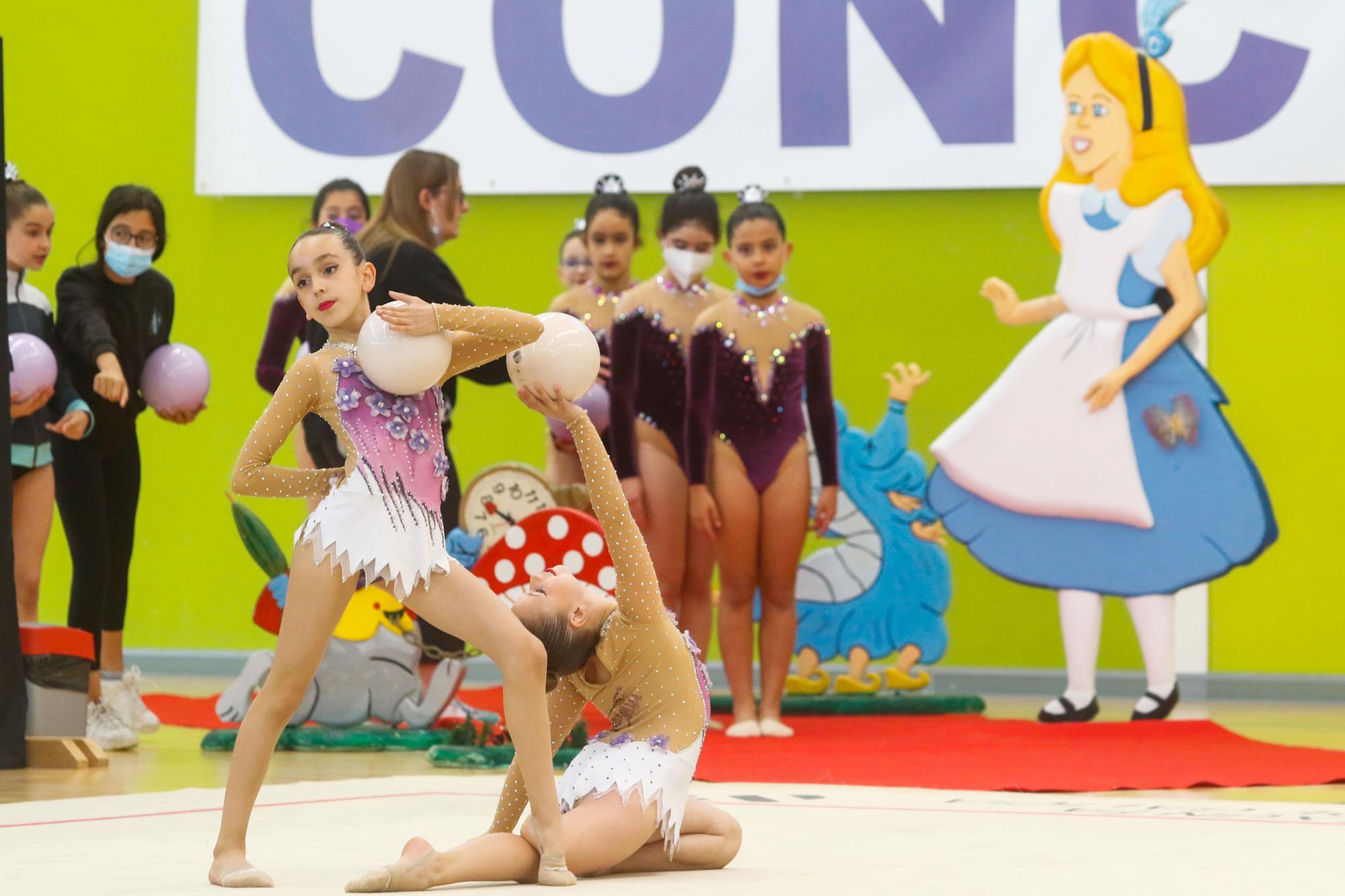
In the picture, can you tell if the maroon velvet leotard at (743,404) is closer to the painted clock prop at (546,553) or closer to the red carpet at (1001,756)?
the painted clock prop at (546,553)

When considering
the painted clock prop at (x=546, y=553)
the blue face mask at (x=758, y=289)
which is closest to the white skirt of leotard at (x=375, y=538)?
the painted clock prop at (x=546, y=553)

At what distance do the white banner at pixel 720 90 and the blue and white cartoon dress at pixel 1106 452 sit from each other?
1172mm

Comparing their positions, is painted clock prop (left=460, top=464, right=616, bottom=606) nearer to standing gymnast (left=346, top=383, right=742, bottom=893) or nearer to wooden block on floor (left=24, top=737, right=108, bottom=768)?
wooden block on floor (left=24, top=737, right=108, bottom=768)

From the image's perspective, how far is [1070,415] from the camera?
5859 millimetres

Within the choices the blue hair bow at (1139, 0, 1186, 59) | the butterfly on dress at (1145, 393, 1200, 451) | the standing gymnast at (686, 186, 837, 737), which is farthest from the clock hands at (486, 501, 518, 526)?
the blue hair bow at (1139, 0, 1186, 59)

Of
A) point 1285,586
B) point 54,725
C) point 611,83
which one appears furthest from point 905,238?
point 54,725

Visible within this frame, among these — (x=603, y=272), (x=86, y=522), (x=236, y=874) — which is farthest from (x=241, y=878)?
(x=603, y=272)

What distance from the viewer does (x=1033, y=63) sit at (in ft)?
22.4

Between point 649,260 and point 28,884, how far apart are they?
5.22 meters

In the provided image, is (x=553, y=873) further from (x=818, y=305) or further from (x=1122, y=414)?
(x=818, y=305)

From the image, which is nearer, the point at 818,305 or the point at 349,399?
the point at 349,399

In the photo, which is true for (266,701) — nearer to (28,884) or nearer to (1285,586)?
(28,884)

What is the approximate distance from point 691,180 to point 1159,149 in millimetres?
1601

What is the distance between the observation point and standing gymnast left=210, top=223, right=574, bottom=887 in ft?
8.31
